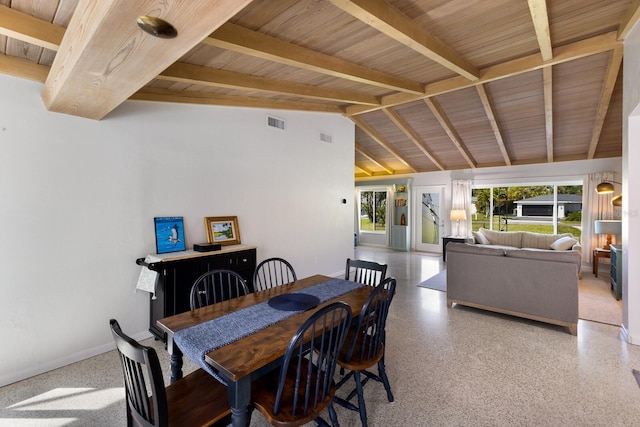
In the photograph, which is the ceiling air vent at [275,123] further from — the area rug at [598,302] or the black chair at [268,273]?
the area rug at [598,302]

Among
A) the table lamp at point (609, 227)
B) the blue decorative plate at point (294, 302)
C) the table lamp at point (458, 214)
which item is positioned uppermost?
the table lamp at point (458, 214)

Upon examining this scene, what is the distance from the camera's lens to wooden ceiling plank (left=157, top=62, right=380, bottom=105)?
2758mm

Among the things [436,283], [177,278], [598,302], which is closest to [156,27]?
[177,278]

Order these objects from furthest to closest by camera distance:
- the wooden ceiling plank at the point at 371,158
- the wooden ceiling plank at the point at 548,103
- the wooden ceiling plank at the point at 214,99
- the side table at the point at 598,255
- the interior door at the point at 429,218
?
the interior door at the point at 429,218 < the wooden ceiling plank at the point at 371,158 < the side table at the point at 598,255 < the wooden ceiling plank at the point at 548,103 < the wooden ceiling plank at the point at 214,99

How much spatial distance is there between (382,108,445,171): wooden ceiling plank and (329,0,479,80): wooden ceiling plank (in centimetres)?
229

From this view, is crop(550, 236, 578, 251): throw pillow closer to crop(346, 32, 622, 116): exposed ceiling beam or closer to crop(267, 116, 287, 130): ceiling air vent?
crop(346, 32, 622, 116): exposed ceiling beam

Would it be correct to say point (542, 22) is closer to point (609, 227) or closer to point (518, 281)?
point (518, 281)

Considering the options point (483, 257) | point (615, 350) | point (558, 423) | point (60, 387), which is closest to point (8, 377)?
point (60, 387)

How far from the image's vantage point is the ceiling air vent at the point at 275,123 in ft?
14.4

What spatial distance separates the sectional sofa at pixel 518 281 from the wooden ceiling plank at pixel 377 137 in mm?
3427

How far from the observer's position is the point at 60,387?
2352 millimetres

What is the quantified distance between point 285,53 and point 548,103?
446 cm

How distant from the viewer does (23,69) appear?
239cm

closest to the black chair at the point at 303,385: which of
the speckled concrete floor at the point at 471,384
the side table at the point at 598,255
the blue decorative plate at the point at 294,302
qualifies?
the blue decorative plate at the point at 294,302
